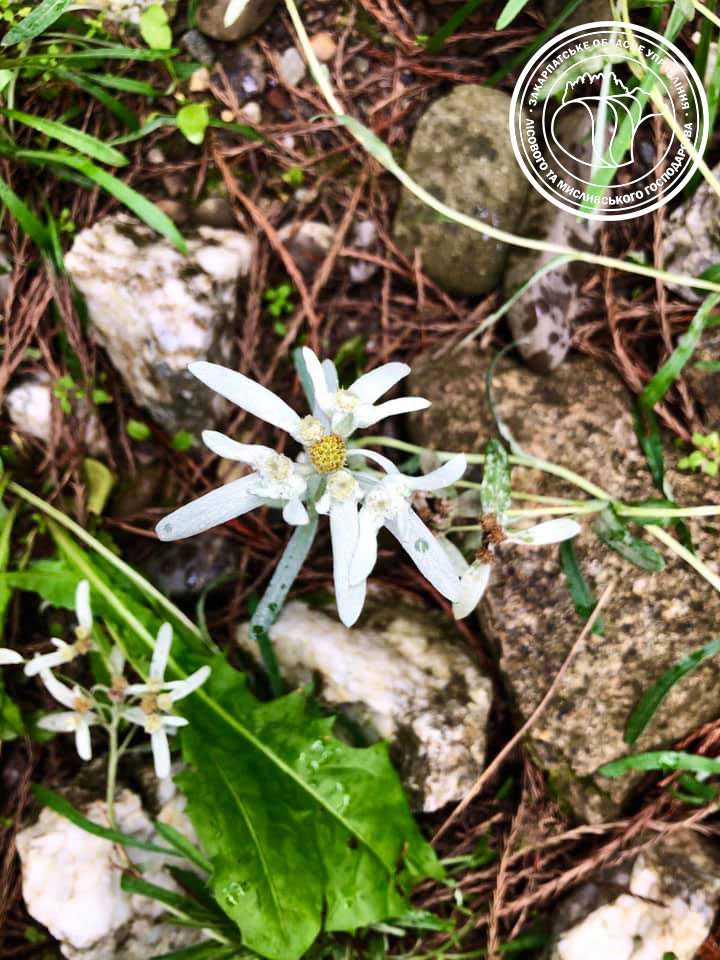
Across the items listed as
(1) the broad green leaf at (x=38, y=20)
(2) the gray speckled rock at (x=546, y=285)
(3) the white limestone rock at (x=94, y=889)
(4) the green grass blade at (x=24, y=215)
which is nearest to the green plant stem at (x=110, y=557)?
(3) the white limestone rock at (x=94, y=889)

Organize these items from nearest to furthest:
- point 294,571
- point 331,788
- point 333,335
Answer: point 294,571
point 331,788
point 333,335

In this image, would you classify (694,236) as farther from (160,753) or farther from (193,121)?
(160,753)

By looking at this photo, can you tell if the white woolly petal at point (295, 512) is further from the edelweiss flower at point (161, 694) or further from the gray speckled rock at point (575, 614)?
the gray speckled rock at point (575, 614)

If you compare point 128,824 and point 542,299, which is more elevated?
point 542,299

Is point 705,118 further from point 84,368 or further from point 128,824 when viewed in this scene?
point 128,824

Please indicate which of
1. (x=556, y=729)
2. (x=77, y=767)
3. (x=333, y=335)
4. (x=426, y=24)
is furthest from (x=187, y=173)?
(x=556, y=729)

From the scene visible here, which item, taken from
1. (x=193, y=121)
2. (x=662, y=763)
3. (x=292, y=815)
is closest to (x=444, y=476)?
(x=292, y=815)

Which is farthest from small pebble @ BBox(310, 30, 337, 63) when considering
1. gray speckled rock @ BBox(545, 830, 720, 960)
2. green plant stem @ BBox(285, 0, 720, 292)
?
gray speckled rock @ BBox(545, 830, 720, 960)
